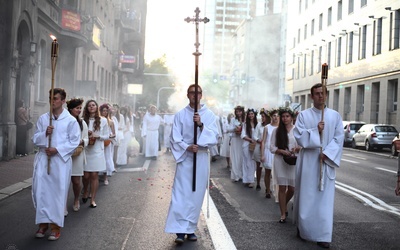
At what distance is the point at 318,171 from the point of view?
6.12 metres

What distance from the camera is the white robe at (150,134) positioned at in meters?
17.6

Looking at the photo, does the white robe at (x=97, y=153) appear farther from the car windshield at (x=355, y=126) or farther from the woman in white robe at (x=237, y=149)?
the car windshield at (x=355, y=126)

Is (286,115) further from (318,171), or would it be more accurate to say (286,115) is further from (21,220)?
(21,220)

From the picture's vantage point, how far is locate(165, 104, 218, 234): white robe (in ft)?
19.7

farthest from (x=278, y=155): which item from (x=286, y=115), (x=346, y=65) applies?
(x=346, y=65)

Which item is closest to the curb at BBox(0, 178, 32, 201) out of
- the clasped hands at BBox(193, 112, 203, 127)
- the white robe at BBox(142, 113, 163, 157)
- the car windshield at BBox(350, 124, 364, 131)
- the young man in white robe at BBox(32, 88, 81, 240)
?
the young man in white robe at BBox(32, 88, 81, 240)

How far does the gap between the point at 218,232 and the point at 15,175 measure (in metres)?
6.43

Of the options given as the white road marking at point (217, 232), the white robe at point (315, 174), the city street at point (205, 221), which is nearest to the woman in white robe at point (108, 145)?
the city street at point (205, 221)

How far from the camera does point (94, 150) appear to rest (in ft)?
27.6

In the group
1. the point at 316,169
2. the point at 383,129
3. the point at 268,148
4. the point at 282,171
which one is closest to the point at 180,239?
the point at 316,169

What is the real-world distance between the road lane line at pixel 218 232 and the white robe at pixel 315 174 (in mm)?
884

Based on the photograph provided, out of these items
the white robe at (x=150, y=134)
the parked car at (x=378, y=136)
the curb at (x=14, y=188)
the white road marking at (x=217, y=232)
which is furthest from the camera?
the parked car at (x=378, y=136)

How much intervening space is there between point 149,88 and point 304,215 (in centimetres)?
6913

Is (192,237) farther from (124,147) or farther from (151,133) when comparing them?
(151,133)
